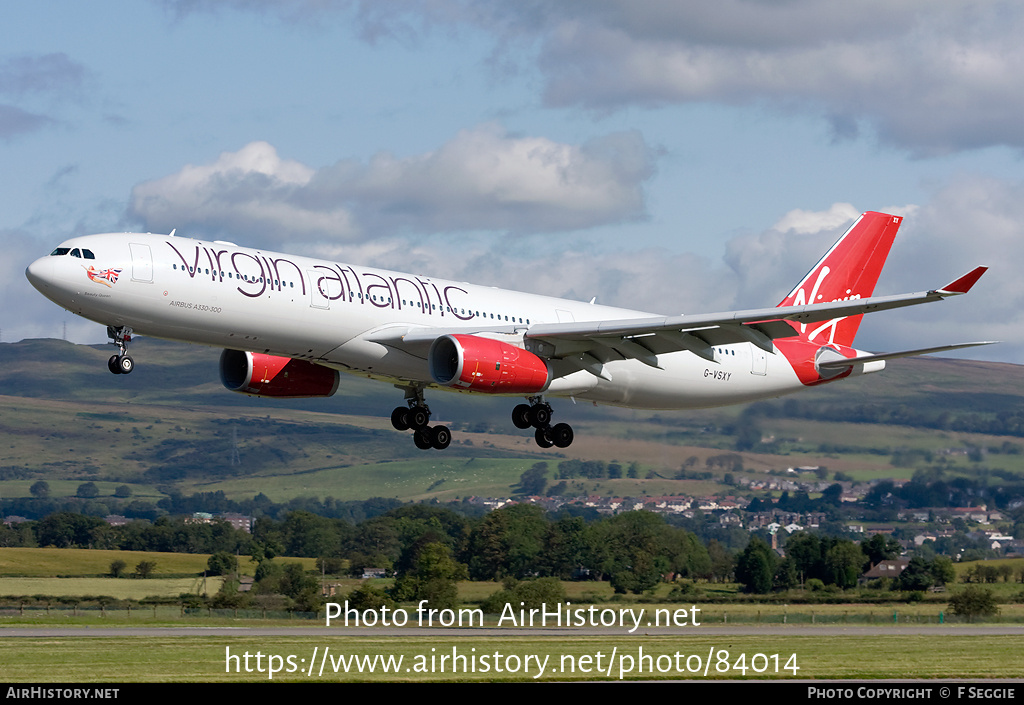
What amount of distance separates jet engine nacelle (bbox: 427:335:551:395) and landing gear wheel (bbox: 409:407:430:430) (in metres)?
5.09

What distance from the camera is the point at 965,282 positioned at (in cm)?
3288

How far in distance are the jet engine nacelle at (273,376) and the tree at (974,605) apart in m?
46.6

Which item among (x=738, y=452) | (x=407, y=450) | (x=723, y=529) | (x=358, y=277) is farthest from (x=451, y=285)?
(x=407, y=450)

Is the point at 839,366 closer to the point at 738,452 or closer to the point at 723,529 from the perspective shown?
the point at 738,452

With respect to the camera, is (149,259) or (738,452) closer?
(149,259)

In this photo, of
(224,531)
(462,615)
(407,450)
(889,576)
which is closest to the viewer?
(462,615)

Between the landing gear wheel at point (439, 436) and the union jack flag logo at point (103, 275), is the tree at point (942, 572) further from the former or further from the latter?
the union jack flag logo at point (103, 275)

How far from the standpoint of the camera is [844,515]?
4242 inches

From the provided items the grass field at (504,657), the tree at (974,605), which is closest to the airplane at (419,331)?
the grass field at (504,657)

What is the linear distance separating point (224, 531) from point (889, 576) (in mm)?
58078

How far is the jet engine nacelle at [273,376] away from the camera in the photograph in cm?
4016

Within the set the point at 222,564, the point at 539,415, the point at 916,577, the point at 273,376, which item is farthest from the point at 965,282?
the point at 222,564

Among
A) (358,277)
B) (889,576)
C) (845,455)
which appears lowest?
(889,576)

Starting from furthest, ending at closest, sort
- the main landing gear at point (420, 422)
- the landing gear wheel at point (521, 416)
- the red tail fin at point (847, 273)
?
1. the red tail fin at point (847, 273)
2. the main landing gear at point (420, 422)
3. the landing gear wheel at point (521, 416)
